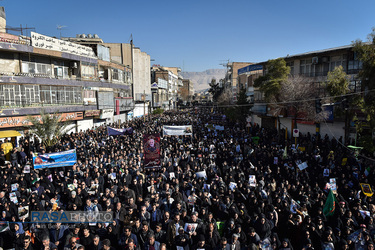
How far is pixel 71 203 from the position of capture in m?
8.15

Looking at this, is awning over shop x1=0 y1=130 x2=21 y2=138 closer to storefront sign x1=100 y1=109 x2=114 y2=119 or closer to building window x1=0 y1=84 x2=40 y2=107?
building window x1=0 y1=84 x2=40 y2=107

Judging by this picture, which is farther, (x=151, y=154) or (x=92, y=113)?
(x=92, y=113)

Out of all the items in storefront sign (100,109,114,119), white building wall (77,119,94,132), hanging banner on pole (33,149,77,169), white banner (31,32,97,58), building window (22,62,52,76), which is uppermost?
white banner (31,32,97,58)

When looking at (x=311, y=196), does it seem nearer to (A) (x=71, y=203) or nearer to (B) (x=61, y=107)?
(A) (x=71, y=203)

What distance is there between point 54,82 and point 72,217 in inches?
788

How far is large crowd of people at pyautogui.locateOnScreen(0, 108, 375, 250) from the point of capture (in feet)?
21.0

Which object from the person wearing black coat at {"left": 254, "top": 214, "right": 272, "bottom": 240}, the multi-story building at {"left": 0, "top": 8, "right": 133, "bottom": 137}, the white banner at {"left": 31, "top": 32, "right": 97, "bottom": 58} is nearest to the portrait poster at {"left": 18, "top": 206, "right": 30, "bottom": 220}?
the person wearing black coat at {"left": 254, "top": 214, "right": 272, "bottom": 240}

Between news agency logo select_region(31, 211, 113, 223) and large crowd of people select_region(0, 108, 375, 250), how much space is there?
20 cm

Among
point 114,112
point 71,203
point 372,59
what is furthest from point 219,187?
point 114,112

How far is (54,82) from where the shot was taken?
24.0m

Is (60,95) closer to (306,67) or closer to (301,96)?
(301,96)

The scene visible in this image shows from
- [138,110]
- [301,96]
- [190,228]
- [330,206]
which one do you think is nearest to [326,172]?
[330,206]

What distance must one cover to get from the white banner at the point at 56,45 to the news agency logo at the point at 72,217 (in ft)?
64.1

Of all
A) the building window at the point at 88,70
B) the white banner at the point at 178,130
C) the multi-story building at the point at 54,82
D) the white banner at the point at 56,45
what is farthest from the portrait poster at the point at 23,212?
the building window at the point at 88,70
